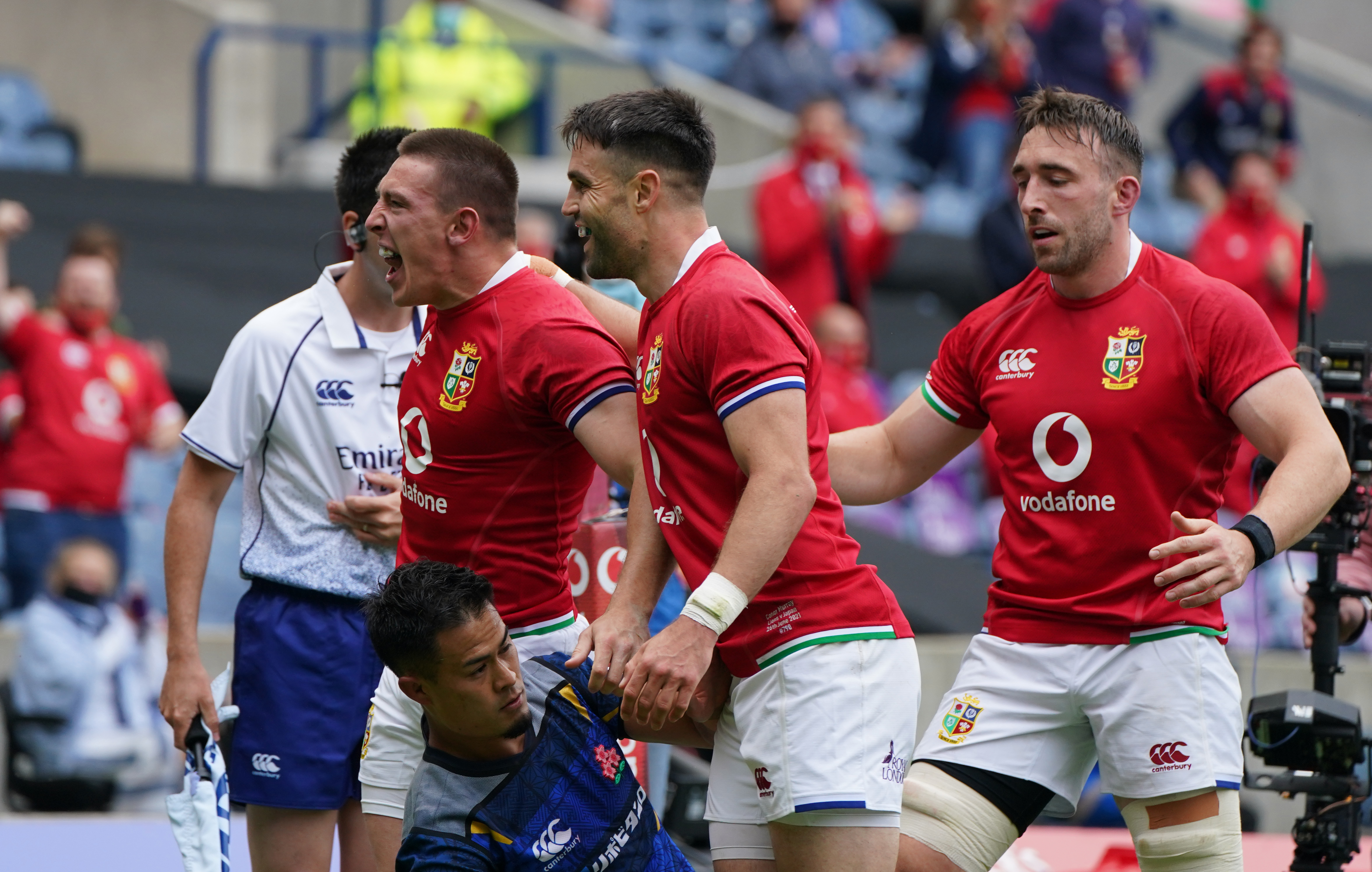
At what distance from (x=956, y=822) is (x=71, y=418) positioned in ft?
16.9

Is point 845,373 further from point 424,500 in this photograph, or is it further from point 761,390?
point 761,390

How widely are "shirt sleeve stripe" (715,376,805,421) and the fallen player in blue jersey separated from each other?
0.57 metres

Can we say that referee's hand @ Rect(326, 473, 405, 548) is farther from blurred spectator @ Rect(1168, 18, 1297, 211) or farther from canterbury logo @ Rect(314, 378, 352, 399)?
blurred spectator @ Rect(1168, 18, 1297, 211)

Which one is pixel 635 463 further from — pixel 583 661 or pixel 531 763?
pixel 531 763

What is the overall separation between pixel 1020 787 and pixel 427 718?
130cm

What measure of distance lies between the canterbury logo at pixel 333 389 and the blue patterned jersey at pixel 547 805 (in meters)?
1.07

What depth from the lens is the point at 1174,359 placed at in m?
3.59

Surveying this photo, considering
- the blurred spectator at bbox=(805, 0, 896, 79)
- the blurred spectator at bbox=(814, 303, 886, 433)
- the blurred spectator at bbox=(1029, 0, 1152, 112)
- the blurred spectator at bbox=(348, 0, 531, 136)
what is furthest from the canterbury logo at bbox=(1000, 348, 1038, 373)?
the blurred spectator at bbox=(805, 0, 896, 79)

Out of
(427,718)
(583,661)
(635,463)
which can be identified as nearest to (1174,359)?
(635,463)

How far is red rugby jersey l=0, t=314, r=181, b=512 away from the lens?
756cm

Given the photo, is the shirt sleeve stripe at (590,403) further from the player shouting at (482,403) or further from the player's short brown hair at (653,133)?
the player's short brown hair at (653,133)

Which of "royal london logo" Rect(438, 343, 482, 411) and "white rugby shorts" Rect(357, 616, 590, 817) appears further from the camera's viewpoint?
"white rugby shorts" Rect(357, 616, 590, 817)

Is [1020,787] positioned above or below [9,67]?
below

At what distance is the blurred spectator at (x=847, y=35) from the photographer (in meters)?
13.7
